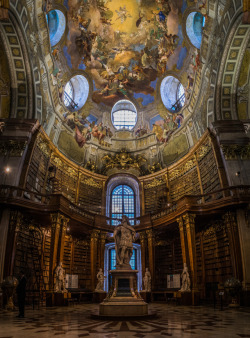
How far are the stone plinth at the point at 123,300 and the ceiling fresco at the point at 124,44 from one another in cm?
1743

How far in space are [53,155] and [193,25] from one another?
13485 millimetres

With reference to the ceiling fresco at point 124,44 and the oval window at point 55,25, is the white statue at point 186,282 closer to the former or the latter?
the ceiling fresco at point 124,44

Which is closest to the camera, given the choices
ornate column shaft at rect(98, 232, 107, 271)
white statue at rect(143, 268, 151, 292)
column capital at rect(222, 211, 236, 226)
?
column capital at rect(222, 211, 236, 226)

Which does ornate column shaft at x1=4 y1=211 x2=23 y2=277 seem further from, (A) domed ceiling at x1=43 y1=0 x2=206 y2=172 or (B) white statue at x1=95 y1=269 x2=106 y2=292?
(A) domed ceiling at x1=43 y1=0 x2=206 y2=172

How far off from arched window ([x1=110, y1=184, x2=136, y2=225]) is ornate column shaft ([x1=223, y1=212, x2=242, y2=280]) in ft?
33.2

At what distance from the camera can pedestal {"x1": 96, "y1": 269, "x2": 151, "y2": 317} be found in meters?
7.30

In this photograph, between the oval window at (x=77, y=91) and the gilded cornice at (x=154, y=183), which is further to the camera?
the oval window at (x=77, y=91)

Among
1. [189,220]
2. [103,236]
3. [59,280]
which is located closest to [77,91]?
[103,236]

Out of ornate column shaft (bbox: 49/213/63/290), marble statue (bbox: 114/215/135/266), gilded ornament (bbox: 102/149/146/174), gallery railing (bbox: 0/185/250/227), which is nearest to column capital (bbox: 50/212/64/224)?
ornate column shaft (bbox: 49/213/63/290)

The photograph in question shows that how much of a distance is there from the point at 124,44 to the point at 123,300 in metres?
20.8

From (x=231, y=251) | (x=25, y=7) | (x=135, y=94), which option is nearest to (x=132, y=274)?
(x=231, y=251)

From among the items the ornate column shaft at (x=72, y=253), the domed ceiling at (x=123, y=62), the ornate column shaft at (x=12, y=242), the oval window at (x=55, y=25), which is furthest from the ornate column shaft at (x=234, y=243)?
the oval window at (x=55, y=25)

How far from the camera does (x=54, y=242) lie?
1420cm

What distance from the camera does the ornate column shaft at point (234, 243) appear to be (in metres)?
13.0
